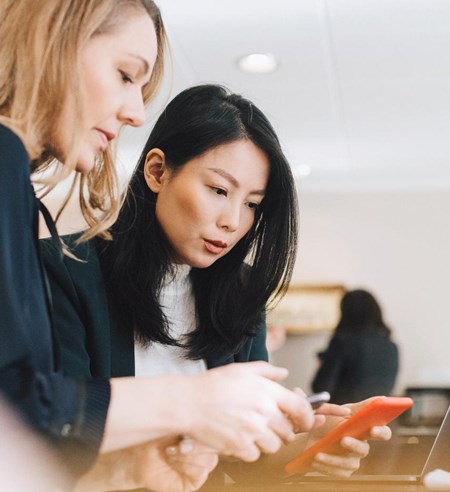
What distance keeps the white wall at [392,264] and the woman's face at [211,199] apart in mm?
4410

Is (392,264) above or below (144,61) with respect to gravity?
below

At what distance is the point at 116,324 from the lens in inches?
50.6

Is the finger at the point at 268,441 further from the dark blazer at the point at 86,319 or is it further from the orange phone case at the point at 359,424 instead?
the dark blazer at the point at 86,319

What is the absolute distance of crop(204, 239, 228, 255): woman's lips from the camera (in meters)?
1.35

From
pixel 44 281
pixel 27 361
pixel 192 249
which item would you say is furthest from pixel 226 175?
pixel 27 361

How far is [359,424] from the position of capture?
3.44ft

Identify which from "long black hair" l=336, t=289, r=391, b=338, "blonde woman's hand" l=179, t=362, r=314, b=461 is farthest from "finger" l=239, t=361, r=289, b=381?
"long black hair" l=336, t=289, r=391, b=338

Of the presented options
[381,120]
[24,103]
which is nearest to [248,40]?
[381,120]

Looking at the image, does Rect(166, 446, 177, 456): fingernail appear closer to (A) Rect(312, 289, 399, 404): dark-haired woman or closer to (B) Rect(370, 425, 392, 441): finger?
(B) Rect(370, 425, 392, 441): finger

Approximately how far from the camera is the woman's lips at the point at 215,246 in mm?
1349

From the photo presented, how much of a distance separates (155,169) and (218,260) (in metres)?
0.22

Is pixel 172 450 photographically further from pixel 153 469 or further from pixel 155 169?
pixel 155 169

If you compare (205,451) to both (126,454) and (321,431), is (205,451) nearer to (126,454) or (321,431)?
(126,454)

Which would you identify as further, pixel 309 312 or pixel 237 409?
pixel 309 312
